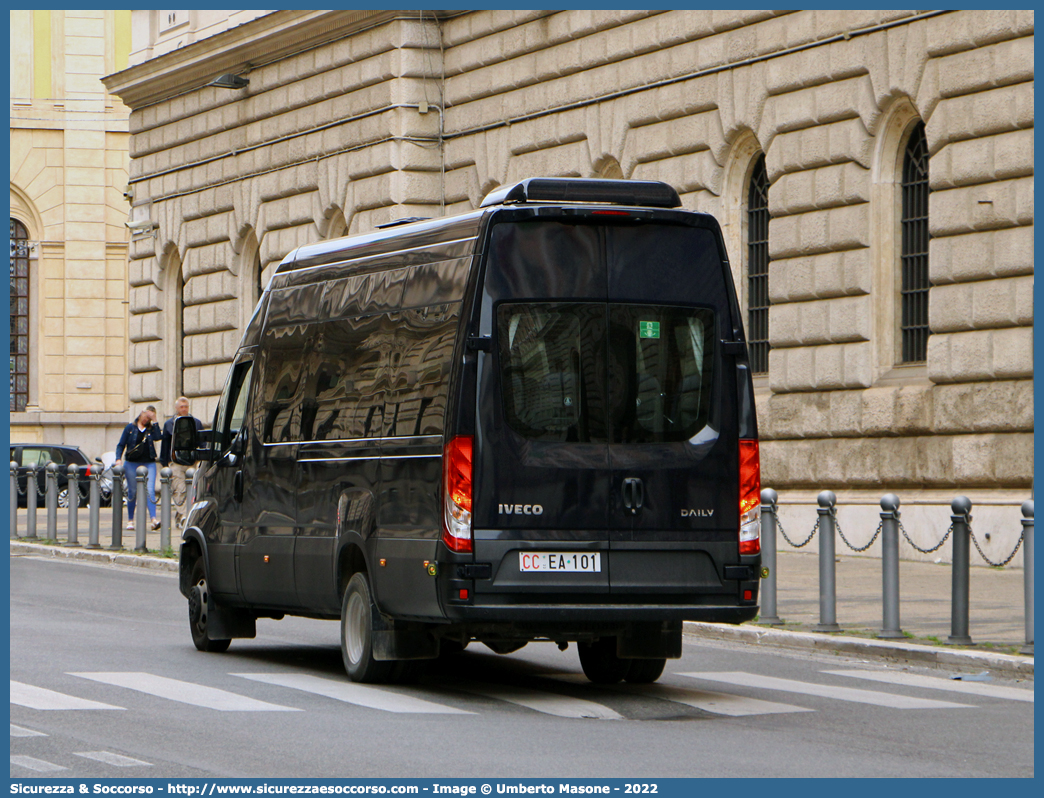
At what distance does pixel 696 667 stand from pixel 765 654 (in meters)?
1.14

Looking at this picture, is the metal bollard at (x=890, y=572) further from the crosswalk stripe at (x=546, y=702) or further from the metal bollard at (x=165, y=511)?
the metal bollard at (x=165, y=511)

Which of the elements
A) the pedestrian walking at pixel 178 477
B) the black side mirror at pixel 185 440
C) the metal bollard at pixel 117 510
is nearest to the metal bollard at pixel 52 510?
the pedestrian walking at pixel 178 477

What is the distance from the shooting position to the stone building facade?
19.4 meters

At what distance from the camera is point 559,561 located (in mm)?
10398

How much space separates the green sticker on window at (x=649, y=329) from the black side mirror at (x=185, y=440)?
12.0ft

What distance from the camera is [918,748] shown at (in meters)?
8.98

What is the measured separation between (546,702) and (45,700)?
2.62 m

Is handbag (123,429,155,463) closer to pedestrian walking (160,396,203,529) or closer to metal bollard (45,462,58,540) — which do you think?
pedestrian walking (160,396,203,529)

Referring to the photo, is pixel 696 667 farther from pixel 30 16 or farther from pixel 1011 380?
pixel 30 16

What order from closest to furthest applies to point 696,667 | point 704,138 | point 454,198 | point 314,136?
point 696,667 → point 704,138 → point 454,198 → point 314,136

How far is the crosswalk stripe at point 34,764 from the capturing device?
799 cm

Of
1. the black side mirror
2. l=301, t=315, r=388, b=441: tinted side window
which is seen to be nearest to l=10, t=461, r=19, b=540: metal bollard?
the black side mirror

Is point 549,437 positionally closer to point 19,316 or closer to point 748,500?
point 748,500
